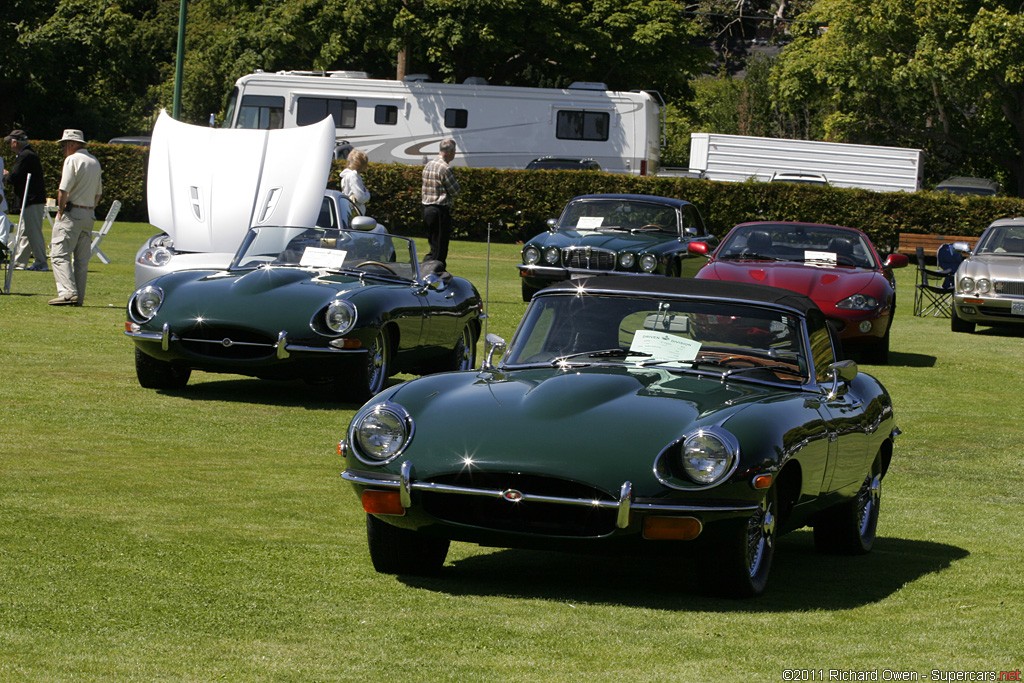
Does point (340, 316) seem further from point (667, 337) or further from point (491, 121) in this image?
point (491, 121)

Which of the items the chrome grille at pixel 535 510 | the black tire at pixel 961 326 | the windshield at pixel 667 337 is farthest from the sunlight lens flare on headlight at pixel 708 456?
the black tire at pixel 961 326

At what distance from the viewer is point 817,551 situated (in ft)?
26.7

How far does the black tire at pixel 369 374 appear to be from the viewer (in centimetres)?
1262

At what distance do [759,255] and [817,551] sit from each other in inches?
411

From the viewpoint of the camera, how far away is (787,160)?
152 feet

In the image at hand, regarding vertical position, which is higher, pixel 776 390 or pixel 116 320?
pixel 776 390

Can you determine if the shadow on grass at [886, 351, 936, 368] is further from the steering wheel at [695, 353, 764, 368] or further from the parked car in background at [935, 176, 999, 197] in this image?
the parked car in background at [935, 176, 999, 197]

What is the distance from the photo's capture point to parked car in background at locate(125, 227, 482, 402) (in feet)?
40.0

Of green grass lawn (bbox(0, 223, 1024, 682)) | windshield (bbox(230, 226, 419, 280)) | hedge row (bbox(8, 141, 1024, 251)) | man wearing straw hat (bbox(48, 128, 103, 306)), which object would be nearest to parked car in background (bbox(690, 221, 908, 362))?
windshield (bbox(230, 226, 419, 280))

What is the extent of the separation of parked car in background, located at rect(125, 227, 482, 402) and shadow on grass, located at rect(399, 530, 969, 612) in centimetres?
494

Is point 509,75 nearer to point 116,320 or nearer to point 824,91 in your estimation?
point 824,91

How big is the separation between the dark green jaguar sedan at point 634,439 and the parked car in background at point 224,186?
9276 mm

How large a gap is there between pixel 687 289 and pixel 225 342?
205 inches

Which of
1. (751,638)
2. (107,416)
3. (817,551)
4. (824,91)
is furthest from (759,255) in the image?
(824,91)
